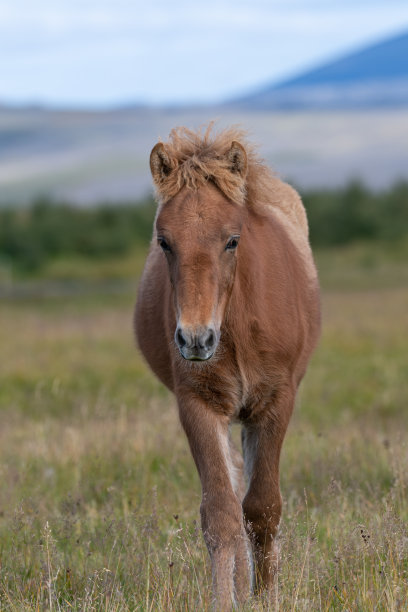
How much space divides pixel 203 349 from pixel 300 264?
190 cm

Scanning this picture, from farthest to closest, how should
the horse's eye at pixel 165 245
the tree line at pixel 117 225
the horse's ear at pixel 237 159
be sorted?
the tree line at pixel 117 225, the horse's ear at pixel 237 159, the horse's eye at pixel 165 245

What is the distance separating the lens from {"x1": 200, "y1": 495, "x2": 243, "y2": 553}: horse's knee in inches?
181

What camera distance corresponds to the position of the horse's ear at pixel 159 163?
4.64 metres

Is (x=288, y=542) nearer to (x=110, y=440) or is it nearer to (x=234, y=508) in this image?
(x=234, y=508)

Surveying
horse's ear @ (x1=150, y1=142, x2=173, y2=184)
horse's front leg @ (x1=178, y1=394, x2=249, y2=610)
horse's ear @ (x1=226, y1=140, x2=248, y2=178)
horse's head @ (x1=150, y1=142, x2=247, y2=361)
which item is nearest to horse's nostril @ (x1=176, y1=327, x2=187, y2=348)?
horse's head @ (x1=150, y1=142, x2=247, y2=361)

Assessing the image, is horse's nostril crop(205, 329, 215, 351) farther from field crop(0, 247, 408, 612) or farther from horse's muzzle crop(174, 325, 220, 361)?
field crop(0, 247, 408, 612)

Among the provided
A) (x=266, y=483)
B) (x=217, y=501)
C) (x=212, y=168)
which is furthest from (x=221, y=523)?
(x=212, y=168)

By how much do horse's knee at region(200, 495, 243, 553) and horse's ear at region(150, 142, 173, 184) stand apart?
5.74 feet

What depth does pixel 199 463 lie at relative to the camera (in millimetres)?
Result: 4750

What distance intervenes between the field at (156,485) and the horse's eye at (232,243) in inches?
55.3

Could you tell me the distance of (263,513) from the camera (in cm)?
509

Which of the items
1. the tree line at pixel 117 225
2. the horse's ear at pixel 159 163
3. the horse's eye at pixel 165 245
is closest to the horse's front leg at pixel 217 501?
the horse's eye at pixel 165 245

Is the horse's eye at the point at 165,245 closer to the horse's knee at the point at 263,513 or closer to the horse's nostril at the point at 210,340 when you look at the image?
the horse's nostril at the point at 210,340

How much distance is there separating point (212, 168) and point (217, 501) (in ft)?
5.80
